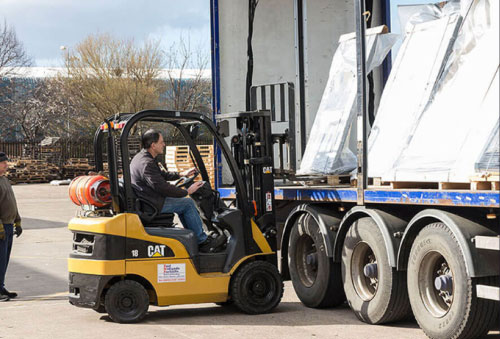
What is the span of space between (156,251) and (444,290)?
2.78m

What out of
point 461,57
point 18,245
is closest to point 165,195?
point 461,57

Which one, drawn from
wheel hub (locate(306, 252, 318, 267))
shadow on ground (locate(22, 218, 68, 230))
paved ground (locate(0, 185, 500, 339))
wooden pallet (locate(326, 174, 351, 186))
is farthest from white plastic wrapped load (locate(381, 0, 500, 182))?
shadow on ground (locate(22, 218, 68, 230))

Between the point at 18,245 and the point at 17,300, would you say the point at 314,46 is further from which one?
the point at 18,245

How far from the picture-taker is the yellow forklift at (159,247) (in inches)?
299

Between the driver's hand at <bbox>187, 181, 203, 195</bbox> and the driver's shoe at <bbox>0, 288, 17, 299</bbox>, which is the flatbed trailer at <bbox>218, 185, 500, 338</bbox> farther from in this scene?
the driver's shoe at <bbox>0, 288, 17, 299</bbox>

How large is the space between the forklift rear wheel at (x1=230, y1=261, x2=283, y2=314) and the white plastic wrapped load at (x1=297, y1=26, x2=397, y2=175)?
1.19 metres

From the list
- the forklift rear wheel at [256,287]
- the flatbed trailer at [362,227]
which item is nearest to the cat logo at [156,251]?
the forklift rear wheel at [256,287]

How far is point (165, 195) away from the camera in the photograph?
7.79m

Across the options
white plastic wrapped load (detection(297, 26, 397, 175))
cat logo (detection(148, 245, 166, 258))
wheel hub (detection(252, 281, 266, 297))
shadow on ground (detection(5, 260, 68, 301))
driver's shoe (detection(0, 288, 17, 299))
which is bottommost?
shadow on ground (detection(5, 260, 68, 301))

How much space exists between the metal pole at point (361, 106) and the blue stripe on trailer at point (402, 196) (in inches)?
4.8

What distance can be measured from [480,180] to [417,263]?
3.69 feet

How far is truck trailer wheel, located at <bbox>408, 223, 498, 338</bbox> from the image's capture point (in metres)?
6.00

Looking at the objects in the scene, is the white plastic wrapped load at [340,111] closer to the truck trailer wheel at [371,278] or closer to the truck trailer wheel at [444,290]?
the truck trailer wheel at [371,278]

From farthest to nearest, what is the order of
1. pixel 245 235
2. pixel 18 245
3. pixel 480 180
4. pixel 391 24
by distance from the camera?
1. pixel 18 245
2. pixel 391 24
3. pixel 245 235
4. pixel 480 180
